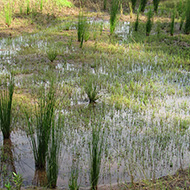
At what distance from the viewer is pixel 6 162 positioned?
341 centimetres

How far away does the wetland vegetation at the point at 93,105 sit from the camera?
3139mm

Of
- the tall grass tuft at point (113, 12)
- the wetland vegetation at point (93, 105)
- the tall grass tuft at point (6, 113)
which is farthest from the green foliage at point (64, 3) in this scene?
the tall grass tuft at point (6, 113)

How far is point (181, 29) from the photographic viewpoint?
10508 mm

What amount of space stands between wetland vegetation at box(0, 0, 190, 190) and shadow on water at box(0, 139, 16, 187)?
0.01 m

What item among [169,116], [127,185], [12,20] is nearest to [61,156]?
[127,185]

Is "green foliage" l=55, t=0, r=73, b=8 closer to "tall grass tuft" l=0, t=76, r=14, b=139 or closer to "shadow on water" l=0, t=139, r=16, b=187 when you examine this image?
"tall grass tuft" l=0, t=76, r=14, b=139

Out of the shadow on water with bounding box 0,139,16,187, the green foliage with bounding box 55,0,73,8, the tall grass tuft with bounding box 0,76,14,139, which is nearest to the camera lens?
the shadow on water with bounding box 0,139,16,187

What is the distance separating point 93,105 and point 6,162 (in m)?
1.99

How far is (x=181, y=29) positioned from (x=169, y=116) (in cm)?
670

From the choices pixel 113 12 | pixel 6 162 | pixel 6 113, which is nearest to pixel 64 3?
pixel 113 12

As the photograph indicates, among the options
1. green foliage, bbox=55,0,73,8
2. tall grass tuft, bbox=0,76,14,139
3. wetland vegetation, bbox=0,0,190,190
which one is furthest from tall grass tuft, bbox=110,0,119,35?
tall grass tuft, bbox=0,76,14,139

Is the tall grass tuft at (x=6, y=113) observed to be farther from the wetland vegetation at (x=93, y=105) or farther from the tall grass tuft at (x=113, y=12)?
the tall grass tuft at (x=113, y=12)

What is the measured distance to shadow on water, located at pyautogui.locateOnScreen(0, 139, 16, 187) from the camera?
312 centimetres

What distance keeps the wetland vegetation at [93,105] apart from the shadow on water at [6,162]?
12mm
